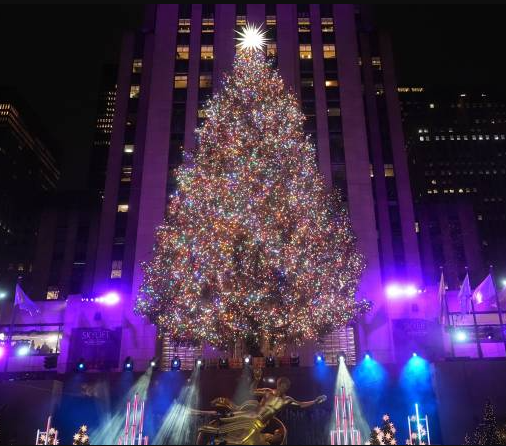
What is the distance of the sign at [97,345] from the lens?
3738cm

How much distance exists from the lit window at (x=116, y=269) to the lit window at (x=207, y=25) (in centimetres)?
2400

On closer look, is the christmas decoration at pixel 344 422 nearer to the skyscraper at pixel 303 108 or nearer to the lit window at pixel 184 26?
the skyscraper at pixel 303 108

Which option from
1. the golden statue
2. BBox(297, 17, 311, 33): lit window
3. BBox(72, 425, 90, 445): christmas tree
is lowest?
BBox(72, 425, 90, 445): christmas tree

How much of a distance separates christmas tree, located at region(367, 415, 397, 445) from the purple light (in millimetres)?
17970

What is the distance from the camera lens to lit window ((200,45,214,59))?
47500 mm

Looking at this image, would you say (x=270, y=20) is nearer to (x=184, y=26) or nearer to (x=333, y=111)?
(x=184, y=26)

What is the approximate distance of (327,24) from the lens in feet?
160

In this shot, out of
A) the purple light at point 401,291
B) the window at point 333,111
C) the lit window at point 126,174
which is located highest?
the window at point 333,111

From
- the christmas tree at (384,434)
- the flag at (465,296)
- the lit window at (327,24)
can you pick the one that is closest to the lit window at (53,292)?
the lit window at (327,24)

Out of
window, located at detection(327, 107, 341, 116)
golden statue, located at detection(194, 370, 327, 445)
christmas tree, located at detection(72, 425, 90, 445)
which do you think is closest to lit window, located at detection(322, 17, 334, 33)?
window, located at detection(327, 107, 341, 116)

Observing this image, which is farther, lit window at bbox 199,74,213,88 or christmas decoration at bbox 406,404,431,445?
lit window at bbox 199,74,213,88

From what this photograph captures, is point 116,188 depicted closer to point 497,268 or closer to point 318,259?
point 318,259

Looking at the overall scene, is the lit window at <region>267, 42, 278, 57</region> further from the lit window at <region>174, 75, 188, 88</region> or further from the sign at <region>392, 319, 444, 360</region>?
the sign at <region>392, 319, 444, 360</region>

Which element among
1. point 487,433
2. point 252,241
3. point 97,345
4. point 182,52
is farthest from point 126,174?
point 487,433
